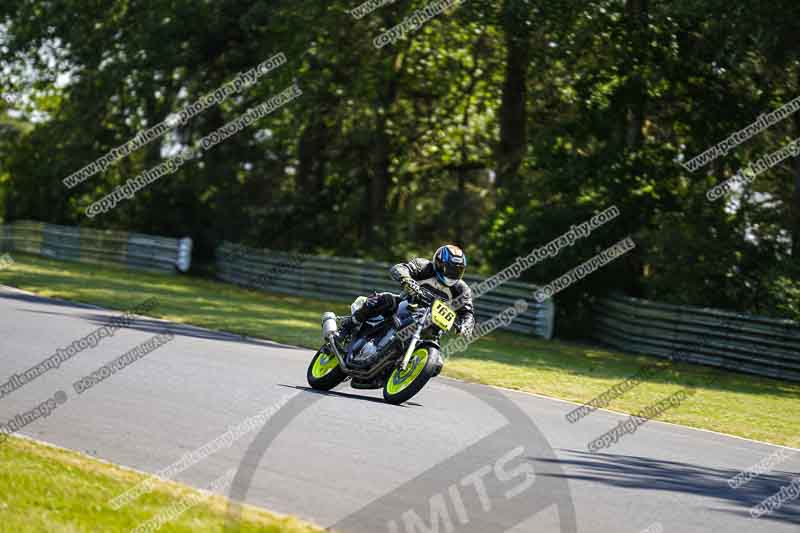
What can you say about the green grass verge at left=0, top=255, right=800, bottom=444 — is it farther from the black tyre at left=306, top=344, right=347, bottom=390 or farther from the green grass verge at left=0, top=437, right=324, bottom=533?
the green grass verge at left=0, top=437, right=324, bottom=533

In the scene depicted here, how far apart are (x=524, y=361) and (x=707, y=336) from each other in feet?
16.4

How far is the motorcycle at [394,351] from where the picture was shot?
11469mm

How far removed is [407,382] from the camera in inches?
459

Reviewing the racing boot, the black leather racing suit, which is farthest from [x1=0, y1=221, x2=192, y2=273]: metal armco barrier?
the black leather racing suit

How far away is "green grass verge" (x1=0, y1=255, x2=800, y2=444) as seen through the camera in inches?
611

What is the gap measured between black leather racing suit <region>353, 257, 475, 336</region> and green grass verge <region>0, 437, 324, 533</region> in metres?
4.69

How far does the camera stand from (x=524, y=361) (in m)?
20.0

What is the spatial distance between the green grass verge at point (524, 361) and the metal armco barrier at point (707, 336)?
419 millimetres

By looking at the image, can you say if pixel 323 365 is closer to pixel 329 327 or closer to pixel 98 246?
pixel 329 327

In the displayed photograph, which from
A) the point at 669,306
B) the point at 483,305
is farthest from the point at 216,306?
the point at 669,306

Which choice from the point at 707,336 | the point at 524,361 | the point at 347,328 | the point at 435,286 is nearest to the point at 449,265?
the point at 435,286

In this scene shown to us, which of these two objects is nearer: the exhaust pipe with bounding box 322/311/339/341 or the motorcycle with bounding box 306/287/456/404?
the motorcycle with bounding box 306/287/456/404

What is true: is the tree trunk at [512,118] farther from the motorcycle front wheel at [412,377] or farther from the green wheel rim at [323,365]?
the motorcycle front wheel at [412,377]

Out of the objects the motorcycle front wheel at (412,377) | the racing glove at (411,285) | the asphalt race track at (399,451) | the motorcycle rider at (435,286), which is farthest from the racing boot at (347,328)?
the racing glove at (411,285)
